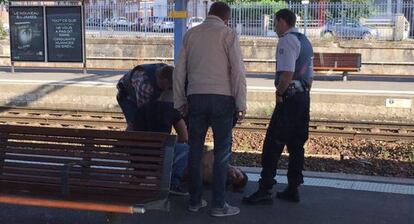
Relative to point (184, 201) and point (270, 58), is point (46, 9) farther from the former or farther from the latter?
point (184, 201)

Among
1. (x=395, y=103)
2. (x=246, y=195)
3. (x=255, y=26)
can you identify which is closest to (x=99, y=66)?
(x=255, y=26)

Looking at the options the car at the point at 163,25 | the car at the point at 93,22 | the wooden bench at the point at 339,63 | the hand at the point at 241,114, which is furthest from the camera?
the car at the point at 93,22

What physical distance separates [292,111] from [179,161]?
1.07m

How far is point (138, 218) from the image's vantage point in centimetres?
510

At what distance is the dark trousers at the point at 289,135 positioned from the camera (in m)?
5.31

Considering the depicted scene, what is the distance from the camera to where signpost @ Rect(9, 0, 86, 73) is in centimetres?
1592

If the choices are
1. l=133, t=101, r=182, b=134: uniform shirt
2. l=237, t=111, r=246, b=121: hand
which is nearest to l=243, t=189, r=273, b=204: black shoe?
l=237, t=111, r=246, b=121: hand

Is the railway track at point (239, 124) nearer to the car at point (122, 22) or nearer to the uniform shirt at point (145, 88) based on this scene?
the uniform shirt at point (145, 88)

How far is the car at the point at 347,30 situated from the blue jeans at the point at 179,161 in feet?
57.4

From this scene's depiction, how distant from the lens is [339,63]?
17859mm

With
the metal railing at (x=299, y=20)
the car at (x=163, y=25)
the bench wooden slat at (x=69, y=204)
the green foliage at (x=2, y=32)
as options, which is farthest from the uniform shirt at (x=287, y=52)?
the green foliage at (x=2, y=32)

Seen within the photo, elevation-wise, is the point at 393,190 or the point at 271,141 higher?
the point at 271,141

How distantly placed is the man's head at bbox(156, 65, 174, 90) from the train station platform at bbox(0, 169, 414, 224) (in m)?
1.01

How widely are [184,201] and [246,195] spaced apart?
595 millimetres
